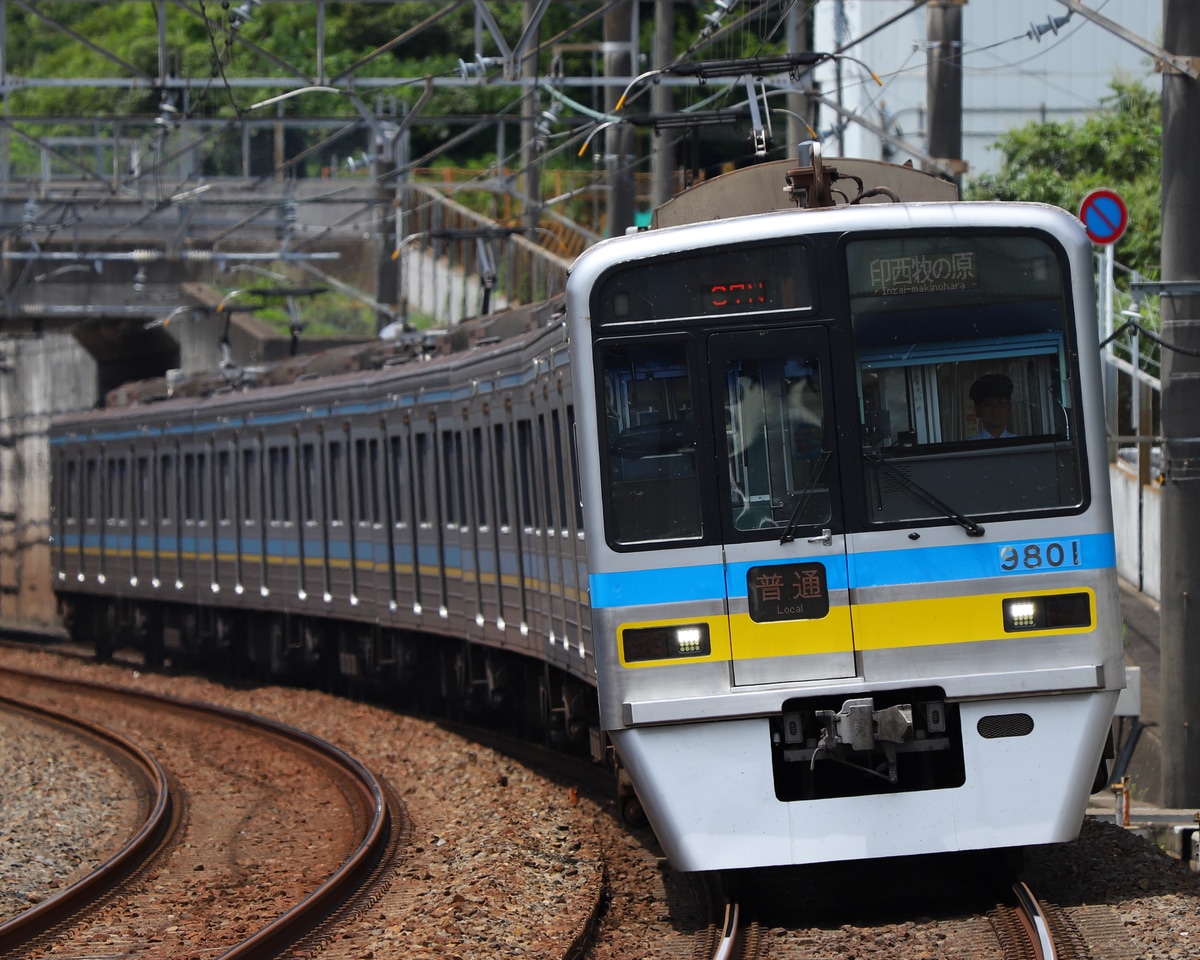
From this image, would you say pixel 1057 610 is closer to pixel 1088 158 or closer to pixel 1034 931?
pixel 1034 931

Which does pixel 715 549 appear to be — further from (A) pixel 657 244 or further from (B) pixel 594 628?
(A) pixel 657 244

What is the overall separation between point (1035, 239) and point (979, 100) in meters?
24.2

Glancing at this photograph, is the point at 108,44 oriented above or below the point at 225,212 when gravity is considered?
above

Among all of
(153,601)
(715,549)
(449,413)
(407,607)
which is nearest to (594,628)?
(715,549)

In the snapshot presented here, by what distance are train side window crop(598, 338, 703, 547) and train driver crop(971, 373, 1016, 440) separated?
1.01 metres

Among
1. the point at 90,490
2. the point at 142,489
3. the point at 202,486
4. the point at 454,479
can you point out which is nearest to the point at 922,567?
the point at 454,479

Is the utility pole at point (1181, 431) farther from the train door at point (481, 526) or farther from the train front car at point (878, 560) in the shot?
the train door at point (481, 526)

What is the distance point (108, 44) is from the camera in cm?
6194

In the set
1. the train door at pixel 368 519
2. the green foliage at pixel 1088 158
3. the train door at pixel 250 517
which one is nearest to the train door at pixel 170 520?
the train door at pixel 250 517

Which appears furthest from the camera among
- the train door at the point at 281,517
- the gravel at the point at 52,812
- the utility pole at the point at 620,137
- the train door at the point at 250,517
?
the train door at the point at 250,517

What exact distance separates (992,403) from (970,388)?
0.10 m

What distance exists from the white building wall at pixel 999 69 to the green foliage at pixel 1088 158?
2.41 m

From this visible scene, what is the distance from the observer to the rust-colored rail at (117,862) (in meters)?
8.35

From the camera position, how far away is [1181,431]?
33.5 ft
